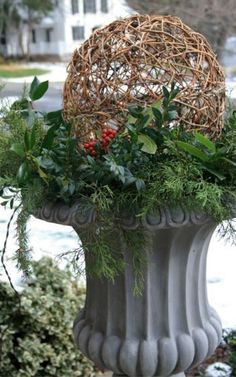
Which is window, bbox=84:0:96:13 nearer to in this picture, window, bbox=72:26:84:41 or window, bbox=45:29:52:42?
window, bbox=72:26:84:41

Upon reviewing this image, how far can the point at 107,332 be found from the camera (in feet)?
6.16

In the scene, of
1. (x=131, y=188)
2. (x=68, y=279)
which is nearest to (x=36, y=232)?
(x=68, y=279)

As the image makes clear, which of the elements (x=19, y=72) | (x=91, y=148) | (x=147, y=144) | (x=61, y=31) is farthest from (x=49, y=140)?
(x=61, y=31)

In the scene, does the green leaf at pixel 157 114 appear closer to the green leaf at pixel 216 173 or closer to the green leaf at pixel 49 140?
the green leaf at pixel 216 173

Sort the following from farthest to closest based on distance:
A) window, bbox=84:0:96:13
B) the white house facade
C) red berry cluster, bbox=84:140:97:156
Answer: the white house facade → window, bbox=84:0:96:13 → red berry cluster, bbox=84:140:97:156

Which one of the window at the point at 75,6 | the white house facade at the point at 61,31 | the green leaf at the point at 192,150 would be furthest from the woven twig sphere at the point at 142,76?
the white house facade at the point at 61,31

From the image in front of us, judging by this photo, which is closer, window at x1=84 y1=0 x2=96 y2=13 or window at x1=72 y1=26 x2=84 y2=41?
window at x1=84 y1=0 x2=96 y2=13

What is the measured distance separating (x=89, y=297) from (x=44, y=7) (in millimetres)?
28122

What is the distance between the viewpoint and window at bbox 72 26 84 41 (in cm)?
3024

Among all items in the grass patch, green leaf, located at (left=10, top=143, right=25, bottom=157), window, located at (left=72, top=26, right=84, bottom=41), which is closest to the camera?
green leaf, located at (left=10, top=143, right=25, bottom=157)

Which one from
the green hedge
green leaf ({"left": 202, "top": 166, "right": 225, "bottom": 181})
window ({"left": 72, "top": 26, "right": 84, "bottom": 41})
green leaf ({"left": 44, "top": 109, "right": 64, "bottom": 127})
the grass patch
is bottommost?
the green hedge

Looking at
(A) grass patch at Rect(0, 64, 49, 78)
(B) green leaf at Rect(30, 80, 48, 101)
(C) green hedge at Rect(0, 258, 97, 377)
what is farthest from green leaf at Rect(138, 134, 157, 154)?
(A) grass patch at Rect(0, 64, 49, 78)

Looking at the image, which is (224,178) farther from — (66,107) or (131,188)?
(66,107)

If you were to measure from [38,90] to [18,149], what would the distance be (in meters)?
0.27
